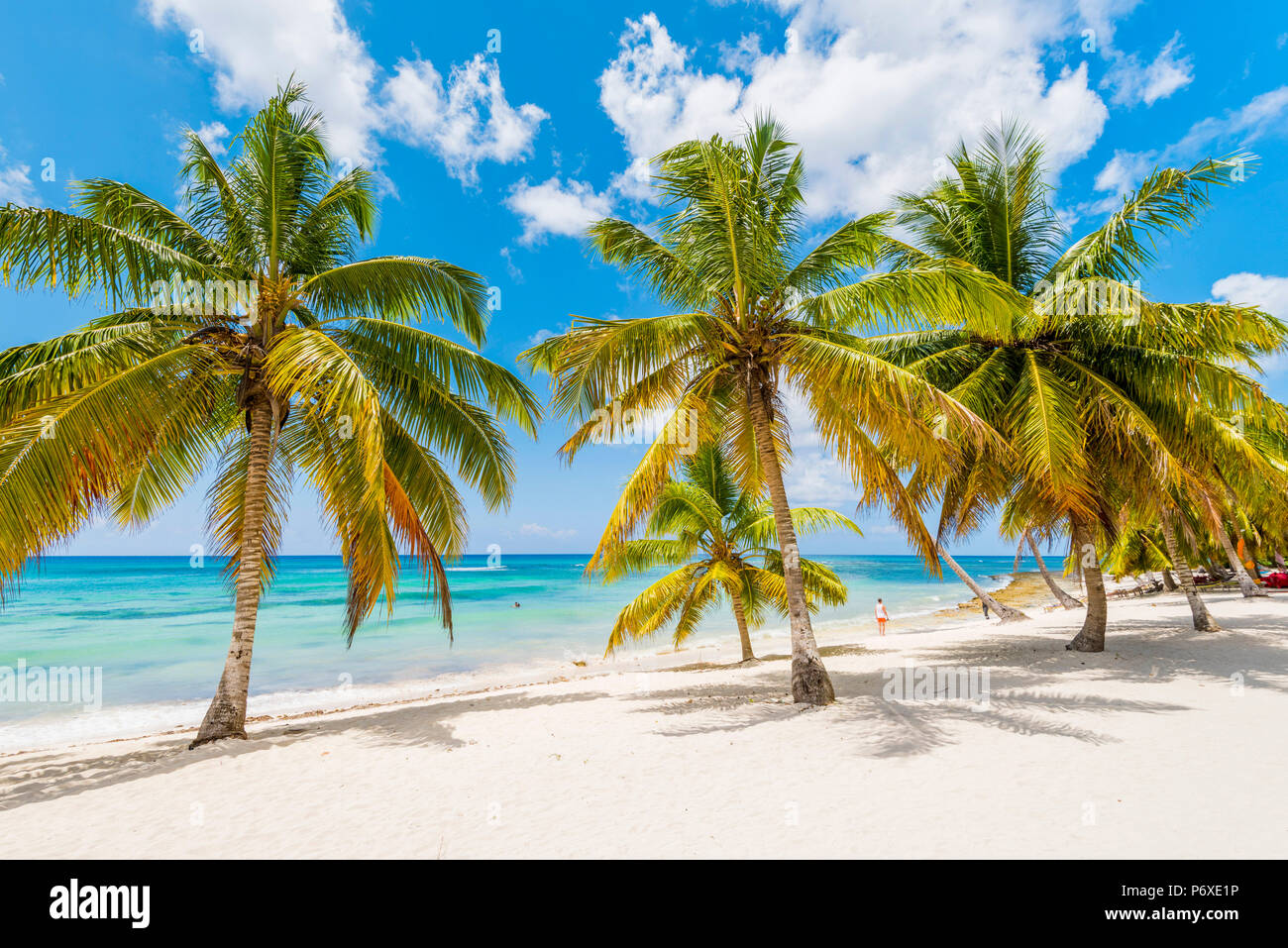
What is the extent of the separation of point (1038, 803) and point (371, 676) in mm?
18034

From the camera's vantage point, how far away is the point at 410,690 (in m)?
15.5

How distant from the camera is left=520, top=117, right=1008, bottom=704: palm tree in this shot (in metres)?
7.45

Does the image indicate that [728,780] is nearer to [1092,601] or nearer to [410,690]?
[1092,601]

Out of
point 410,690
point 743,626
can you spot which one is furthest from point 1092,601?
point 410,690

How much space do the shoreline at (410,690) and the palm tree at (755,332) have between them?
7.75 m

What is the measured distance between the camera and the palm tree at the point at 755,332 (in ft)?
24.5

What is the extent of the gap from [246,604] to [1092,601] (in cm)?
1417

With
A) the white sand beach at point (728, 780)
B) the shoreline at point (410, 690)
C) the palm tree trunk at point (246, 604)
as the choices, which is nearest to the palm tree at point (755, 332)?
the white sand beach at point (728, 780)

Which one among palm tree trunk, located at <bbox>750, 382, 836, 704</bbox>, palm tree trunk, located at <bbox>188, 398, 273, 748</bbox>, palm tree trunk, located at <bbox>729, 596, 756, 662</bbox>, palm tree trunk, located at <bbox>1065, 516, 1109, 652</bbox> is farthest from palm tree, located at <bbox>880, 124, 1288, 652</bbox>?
palm tree trunk, located at <bbox>188, 398, 273, 748</bbox>

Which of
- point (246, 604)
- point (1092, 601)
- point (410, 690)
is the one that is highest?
point (246, 604)

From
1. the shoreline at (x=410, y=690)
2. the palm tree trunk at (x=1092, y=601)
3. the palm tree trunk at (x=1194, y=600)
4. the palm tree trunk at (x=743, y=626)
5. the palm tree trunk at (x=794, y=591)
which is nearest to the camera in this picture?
the palm tree trunk at (x=794, y=591)

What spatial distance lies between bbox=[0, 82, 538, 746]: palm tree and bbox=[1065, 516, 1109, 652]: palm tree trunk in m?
10.2

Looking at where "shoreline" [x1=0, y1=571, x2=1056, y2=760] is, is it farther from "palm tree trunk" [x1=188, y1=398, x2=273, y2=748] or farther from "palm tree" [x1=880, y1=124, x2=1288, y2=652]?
"palm tree" [x1=880, y1=124, x2=1288, y2=652]

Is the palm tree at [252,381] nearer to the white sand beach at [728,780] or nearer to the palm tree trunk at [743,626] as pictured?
the white sand beach at [728,780]
